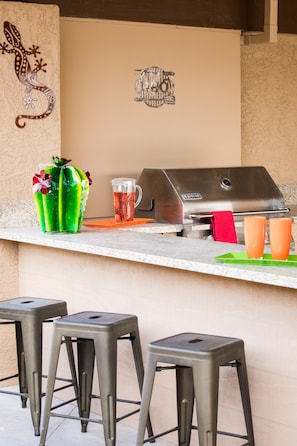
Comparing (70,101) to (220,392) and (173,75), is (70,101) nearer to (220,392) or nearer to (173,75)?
(173,75)

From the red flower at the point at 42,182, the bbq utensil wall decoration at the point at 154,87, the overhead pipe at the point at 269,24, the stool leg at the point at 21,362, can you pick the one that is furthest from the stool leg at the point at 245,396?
the overhead pipe at the point at 269,24

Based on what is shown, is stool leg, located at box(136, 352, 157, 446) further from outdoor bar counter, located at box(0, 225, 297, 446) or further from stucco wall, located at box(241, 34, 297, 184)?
stucco wall, located at box(241, 34, 297, 184)

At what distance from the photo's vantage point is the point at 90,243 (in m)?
4.02

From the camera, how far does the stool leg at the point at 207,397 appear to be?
10.0 feet

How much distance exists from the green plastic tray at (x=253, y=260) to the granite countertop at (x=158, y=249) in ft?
0.12

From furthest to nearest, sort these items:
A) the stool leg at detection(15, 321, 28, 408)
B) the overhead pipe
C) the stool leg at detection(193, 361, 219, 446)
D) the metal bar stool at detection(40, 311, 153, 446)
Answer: the overhead pipe < the stool leg at detection(15, 321, 28, 408) < the metal bar stool at detection(40, 311, 153, 446) < the stool leg at detection(193, 361, 219, 446)

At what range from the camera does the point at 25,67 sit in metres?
4.64

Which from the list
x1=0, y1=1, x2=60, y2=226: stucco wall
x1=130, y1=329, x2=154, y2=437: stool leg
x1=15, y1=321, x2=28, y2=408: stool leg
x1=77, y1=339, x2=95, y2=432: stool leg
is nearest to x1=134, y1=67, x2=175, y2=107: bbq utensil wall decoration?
x1=0, y1=1, x2=60, y2=226: stucco wall

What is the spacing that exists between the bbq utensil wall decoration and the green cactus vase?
4.14 feet

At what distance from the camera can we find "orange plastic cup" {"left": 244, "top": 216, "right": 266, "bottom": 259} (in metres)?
3.33

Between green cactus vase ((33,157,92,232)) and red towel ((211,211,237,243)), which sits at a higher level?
green cactus vase ((33,157,92,232))

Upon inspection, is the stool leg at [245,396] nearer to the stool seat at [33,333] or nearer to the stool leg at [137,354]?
the stool leg at [137,354]

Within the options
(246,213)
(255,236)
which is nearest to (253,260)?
(255,236)

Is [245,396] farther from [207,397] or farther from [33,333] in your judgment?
[33,333]
